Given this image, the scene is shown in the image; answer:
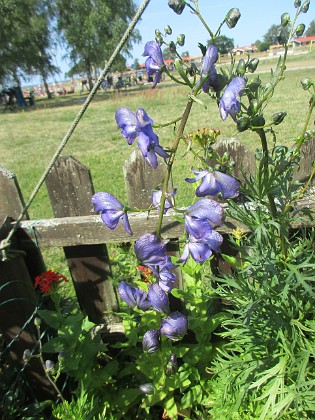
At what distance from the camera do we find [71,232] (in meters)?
1.86

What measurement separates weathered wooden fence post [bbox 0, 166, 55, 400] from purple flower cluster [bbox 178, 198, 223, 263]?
1182 millimetres

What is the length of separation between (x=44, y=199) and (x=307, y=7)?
4886 millimetres

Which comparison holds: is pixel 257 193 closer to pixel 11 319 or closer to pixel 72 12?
pixel 11 319

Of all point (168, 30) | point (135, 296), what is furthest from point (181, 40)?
point (135, 296)

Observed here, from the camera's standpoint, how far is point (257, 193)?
1.11m

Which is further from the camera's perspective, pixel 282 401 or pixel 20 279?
pixel 20 279

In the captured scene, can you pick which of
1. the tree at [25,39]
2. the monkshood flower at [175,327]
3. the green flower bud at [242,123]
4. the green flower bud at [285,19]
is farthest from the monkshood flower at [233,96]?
the tree at [25,39]

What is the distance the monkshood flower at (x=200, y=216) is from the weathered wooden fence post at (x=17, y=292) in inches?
47.4

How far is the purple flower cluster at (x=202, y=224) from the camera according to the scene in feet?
2.99

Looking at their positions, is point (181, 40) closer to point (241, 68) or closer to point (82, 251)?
point (241, 68)

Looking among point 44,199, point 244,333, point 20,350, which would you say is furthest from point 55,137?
point 244,333

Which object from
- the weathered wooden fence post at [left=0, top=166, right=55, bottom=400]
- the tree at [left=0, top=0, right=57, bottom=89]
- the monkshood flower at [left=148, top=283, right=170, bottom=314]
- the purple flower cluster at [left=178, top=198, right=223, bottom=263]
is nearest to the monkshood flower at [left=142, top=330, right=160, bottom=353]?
the monkshood flower at [left=148, top=283, right=170, bottom=314]

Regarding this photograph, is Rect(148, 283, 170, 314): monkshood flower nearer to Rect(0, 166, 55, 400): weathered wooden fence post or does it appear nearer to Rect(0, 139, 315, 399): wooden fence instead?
Rect(0, 139, 315, 399): wooden fence

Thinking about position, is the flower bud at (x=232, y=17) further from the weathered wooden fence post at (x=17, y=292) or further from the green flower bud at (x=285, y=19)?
the weathered wooden fence post at (x=17, y=292)
